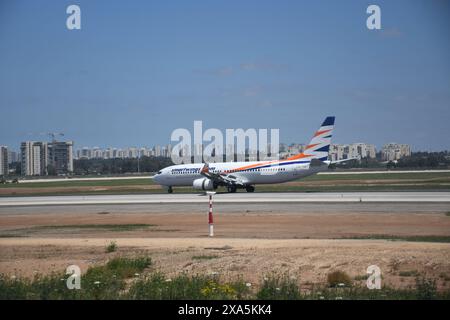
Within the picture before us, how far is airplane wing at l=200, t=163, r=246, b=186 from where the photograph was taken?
53.2 m

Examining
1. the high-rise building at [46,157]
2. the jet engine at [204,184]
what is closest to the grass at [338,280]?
the jet engine at [204,184]

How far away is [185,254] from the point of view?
1672cm

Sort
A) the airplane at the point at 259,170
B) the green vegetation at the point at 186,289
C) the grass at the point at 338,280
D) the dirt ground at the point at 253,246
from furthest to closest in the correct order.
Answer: the airplane at the point at 259,170 → the dirt ground at the point at 253,246 → the grass at the point at 338,280 → the green vegetation at the point at 186,289

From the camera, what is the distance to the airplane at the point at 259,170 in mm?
50500

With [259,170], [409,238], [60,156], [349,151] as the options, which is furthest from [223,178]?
[60,156]

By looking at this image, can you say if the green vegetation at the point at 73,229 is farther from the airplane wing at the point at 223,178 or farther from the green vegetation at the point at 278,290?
the airplane wing at the point at 223,178

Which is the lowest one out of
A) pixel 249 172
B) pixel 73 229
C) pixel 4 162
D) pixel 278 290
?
pixel 73 229

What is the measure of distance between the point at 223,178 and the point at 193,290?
41.9m

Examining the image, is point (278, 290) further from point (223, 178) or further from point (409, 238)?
point (223, 178)

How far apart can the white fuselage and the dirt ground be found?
67.4 feet

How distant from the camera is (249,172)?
5306cm

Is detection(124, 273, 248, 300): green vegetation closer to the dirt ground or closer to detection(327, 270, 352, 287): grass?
the dirt ground

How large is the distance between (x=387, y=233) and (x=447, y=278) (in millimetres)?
8783

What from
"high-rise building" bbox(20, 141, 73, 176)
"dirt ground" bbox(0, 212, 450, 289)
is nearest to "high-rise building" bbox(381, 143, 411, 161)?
"high-rise building" bbox(20, 141, 73, 176)
